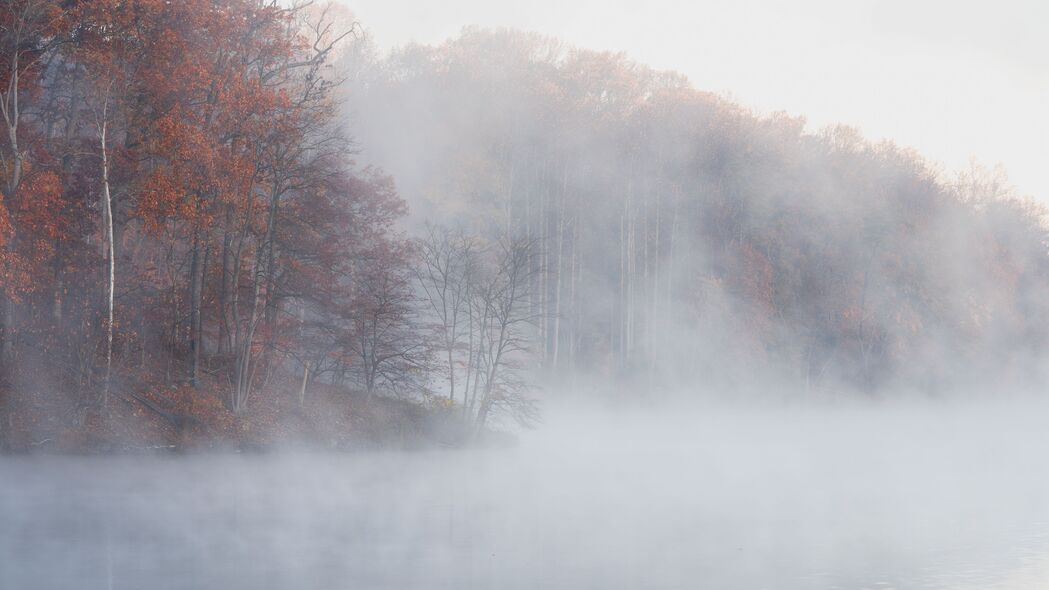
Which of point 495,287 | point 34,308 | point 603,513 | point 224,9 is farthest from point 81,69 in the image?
point 603,513

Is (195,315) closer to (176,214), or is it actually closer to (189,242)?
(189,242)

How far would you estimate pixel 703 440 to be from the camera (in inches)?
1619

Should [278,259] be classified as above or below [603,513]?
above

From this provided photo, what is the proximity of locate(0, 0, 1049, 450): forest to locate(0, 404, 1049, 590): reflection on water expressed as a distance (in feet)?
12.3

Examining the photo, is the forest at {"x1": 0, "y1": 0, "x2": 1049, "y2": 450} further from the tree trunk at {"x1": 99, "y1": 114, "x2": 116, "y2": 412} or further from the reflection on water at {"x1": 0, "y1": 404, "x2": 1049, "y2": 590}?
the reflection on water at {"x1": 0, "y1": 404, "x2": 1049, "y2": 590}

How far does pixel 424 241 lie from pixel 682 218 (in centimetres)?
2773

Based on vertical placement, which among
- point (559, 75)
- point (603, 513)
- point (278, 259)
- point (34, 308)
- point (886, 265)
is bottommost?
point (603, 513)

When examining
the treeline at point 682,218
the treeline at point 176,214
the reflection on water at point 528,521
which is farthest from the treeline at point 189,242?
the treeline at point 682,218

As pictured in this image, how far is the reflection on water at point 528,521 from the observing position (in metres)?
14.6

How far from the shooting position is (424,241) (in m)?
37.8

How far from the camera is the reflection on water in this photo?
14.6 m

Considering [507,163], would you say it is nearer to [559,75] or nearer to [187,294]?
[559,75]

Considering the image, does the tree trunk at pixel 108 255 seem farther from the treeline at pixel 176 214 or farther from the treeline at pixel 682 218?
the treeline at pixel 682 218

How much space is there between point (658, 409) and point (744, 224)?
49.8ft
